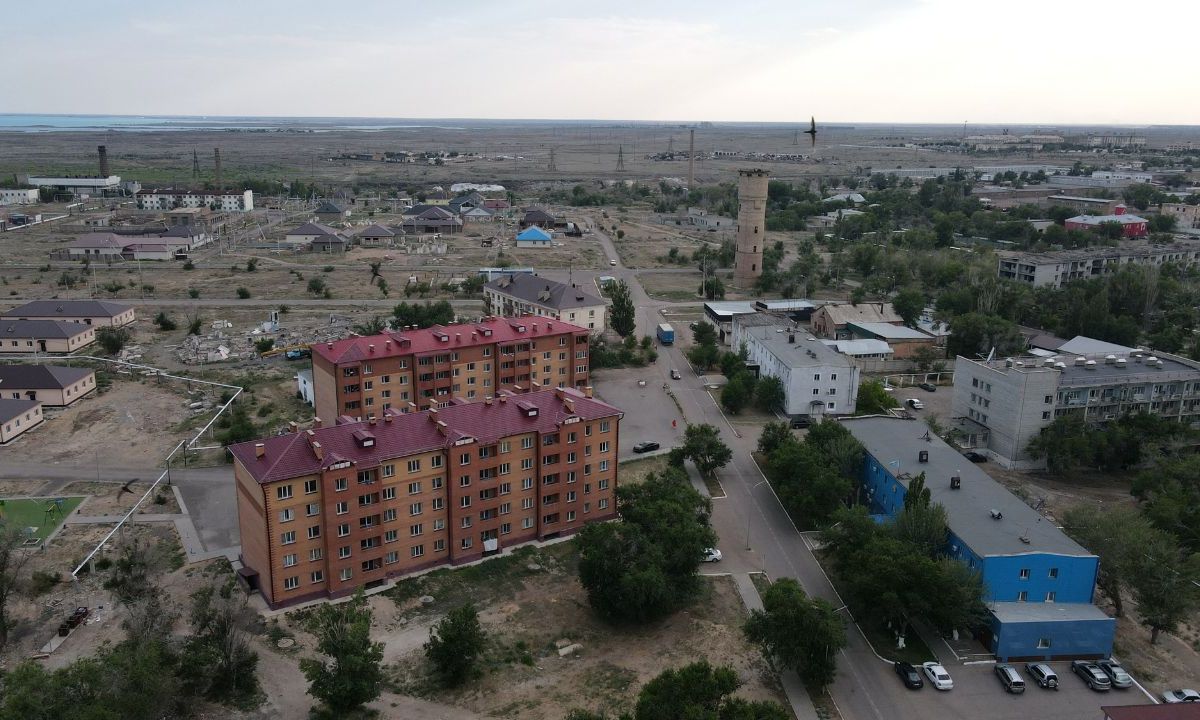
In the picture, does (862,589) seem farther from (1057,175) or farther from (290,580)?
Answer: (1057,175)

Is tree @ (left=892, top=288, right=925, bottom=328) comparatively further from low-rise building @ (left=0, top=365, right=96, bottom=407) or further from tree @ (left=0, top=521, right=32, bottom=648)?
tree @ (left=0, top=521, right=32, bottom=648)

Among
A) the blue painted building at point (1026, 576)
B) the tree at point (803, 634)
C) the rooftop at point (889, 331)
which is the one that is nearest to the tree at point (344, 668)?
the tree at point (803, 634)

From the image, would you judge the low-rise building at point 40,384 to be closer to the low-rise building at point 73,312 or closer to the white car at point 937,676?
the low-rise building at point 73,312

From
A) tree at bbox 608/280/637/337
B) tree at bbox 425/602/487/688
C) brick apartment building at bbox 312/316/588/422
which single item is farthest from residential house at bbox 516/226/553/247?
tree at bbox 425/602/487/688

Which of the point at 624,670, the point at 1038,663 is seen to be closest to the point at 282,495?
the point at 624,670

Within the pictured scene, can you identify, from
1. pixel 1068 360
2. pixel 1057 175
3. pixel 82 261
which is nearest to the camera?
pixel 1068 360

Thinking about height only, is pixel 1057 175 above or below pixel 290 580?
above

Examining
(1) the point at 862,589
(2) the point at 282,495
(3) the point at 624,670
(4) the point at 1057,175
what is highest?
(4) the point at 1057,175

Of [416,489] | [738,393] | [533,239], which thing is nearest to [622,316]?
[738,393]
